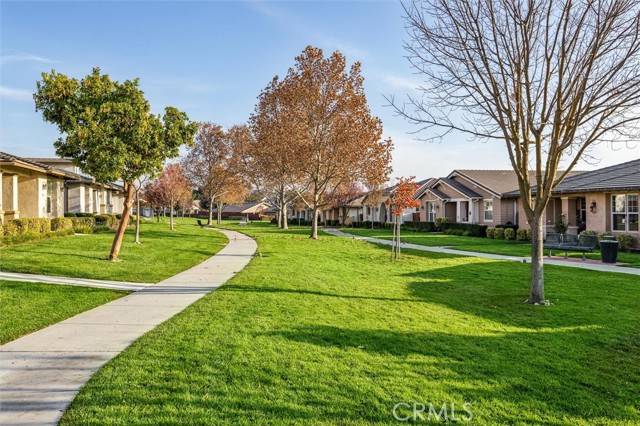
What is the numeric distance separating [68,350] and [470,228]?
29.8 meters

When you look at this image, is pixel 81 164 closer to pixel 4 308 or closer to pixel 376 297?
pixel 4 308

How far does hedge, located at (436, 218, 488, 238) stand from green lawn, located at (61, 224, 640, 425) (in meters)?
21.3

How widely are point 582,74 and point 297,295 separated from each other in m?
7.06

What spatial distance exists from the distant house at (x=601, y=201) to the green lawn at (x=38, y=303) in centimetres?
2127

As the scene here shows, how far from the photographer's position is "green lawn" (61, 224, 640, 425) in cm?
389

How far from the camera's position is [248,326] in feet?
20.7

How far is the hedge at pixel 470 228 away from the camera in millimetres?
30578

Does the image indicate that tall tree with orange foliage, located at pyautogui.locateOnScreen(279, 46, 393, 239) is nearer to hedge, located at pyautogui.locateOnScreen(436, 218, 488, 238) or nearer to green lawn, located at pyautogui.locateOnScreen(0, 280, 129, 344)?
hedge, located at pyautogui.locateOnScreen(436, 218, 488, 238)

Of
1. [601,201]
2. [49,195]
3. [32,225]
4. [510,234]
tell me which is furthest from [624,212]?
[49,195]

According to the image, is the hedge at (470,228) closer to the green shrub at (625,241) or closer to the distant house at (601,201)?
the distant house at (601,201)

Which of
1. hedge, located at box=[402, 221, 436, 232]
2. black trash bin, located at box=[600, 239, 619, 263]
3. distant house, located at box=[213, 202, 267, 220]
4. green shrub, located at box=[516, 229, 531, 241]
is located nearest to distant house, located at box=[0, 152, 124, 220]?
black trash bin, located at box=[600, 239, 619, 263]

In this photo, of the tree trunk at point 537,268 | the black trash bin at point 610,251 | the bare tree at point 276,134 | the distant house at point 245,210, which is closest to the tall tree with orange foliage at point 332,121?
the bare tree at point 276,134

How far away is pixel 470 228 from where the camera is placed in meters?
31.6

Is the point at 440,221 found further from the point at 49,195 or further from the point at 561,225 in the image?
the point at 49,195
